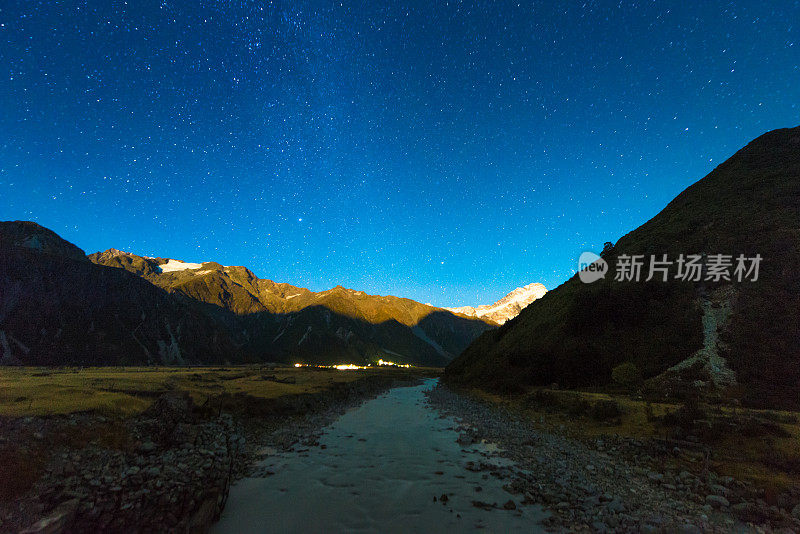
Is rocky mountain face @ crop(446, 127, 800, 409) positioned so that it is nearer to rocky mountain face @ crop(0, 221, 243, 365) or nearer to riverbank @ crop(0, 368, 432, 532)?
riverbank @ crop(0, 368, 432, 532)

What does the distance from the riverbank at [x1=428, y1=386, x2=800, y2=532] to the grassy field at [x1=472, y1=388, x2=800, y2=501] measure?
611 millimetres

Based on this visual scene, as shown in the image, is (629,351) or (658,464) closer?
(658,464)

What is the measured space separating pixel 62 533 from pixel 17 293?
224m

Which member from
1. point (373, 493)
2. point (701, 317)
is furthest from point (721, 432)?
point (701, 317)

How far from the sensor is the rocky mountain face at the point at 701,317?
25.6 m

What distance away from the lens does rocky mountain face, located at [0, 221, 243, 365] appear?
455ft

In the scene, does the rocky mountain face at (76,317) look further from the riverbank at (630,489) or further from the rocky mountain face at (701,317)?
the riverbank at (630,489)

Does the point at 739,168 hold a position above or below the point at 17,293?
above

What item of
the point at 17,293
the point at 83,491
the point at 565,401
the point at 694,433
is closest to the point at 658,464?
the point at 694,433

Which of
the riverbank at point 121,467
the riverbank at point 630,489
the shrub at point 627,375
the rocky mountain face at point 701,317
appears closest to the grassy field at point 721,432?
the riverbank at point 630,489

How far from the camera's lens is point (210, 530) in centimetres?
952

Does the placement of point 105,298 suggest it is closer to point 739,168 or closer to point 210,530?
point 210,530

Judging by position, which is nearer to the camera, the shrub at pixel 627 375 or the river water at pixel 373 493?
the river water at pixel 373 493

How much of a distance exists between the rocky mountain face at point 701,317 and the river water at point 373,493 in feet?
64.0
